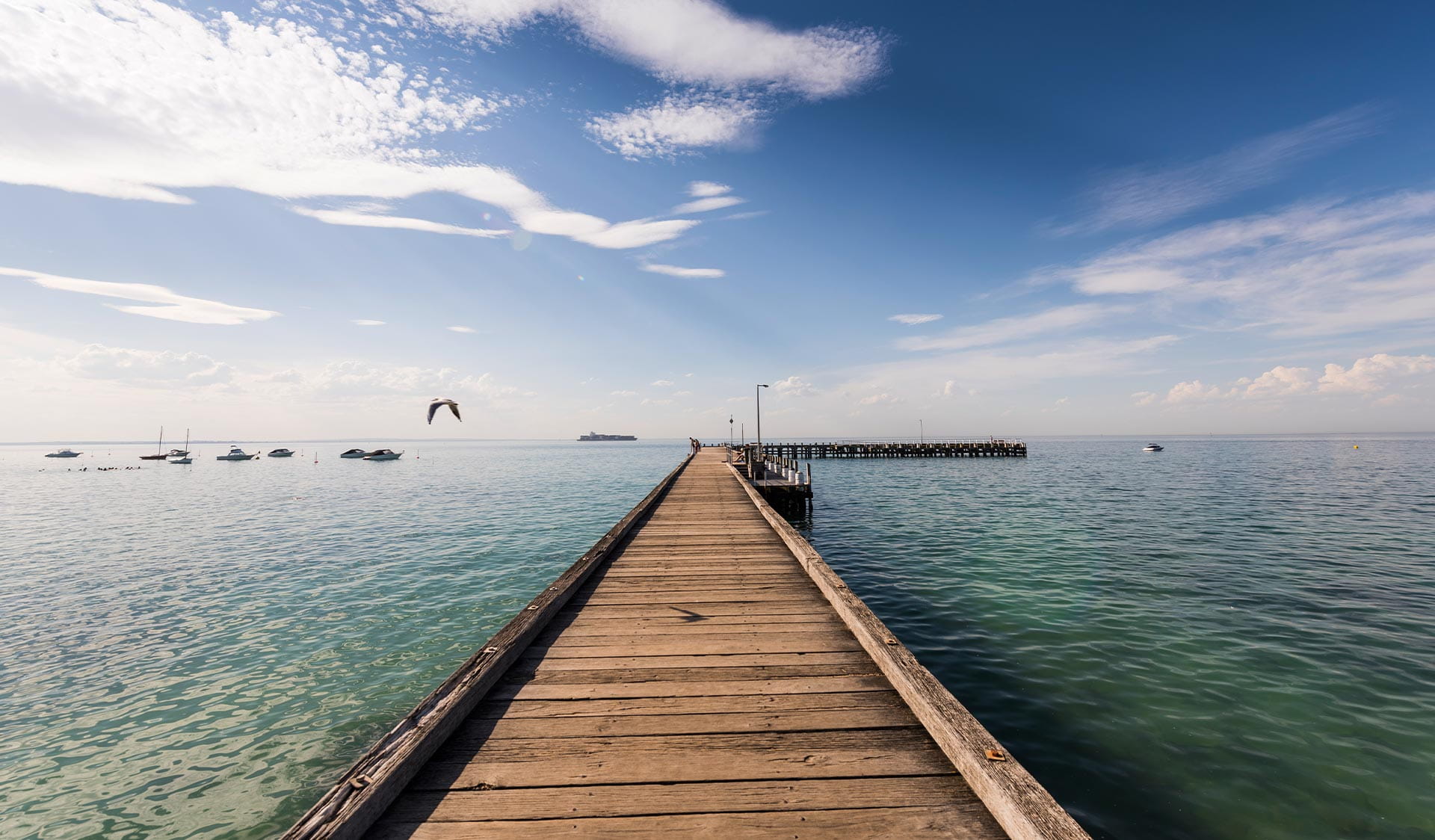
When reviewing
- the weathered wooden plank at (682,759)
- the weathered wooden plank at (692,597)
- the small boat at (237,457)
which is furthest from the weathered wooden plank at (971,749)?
the small boat at (237,457)

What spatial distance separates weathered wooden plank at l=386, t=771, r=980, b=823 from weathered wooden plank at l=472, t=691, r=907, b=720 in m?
0.77

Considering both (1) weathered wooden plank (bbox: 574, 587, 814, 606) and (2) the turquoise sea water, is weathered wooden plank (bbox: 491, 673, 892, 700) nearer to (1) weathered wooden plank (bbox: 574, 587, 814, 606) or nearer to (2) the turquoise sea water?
(1) weathered wooden plank (bbox: 574, 587, 814, 606)

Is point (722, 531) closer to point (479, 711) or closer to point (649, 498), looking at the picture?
point (649, 498)

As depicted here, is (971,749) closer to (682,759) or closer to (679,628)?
(682,759)

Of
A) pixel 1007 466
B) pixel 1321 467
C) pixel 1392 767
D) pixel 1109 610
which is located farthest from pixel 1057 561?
pixel 1321 467

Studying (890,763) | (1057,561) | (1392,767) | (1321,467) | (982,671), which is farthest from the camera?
(1321,467)

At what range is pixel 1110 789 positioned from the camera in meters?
5.10

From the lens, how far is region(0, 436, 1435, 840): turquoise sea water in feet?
17.4

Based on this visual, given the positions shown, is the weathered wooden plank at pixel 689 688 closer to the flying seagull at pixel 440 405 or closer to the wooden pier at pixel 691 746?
the wooden pier at pixel 691 746

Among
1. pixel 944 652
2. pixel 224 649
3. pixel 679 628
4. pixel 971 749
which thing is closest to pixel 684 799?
pixel 971 749

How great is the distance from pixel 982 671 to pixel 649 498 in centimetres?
916

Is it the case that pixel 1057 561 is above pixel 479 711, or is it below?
below

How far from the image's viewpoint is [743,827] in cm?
262

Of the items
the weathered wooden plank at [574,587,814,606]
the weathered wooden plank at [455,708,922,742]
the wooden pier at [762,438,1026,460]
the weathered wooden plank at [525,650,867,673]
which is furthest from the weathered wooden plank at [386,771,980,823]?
the wooden pier at [762,438,1026,460]
